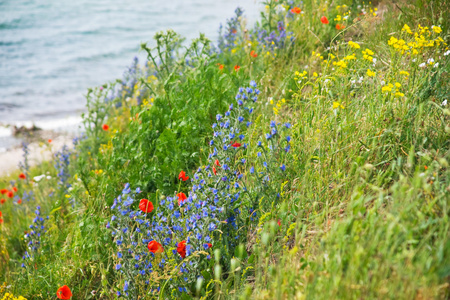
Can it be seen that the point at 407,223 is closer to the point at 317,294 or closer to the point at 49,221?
the point at 317,294

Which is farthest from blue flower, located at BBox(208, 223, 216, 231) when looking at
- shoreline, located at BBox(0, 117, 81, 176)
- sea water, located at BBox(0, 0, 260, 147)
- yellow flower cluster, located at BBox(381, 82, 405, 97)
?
sea water, located at BBox(0, 0, 260, 147)

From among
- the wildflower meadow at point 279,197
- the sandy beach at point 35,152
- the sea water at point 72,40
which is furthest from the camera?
the sea water at point 72,40

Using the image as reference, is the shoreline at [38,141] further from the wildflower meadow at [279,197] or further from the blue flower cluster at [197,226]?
the blue flower cluster at [197,226]

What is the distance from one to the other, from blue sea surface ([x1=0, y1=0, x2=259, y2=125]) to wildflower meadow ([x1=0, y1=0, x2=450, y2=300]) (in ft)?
20.2

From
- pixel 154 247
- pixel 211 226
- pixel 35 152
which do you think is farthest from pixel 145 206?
pixel 35 152

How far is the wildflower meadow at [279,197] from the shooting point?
1.67 metres

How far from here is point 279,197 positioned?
2467mm

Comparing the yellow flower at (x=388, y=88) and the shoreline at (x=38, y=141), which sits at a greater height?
the yellow flower at (x=388, y=88)

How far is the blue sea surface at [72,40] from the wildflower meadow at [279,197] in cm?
615

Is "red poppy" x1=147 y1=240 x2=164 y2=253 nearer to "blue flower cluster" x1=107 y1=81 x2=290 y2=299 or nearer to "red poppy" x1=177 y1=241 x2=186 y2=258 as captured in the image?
"blue flower cluster" x1=107 y1=81 x2=290 y2=299

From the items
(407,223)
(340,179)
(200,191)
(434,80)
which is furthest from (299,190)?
(434,80)

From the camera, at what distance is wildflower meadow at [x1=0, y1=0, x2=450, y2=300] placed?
5.47ft

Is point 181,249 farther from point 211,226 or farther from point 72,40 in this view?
point 72,40

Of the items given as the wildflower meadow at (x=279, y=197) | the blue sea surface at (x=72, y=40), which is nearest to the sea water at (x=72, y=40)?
the blue sea surface at (x=72, y=40)
